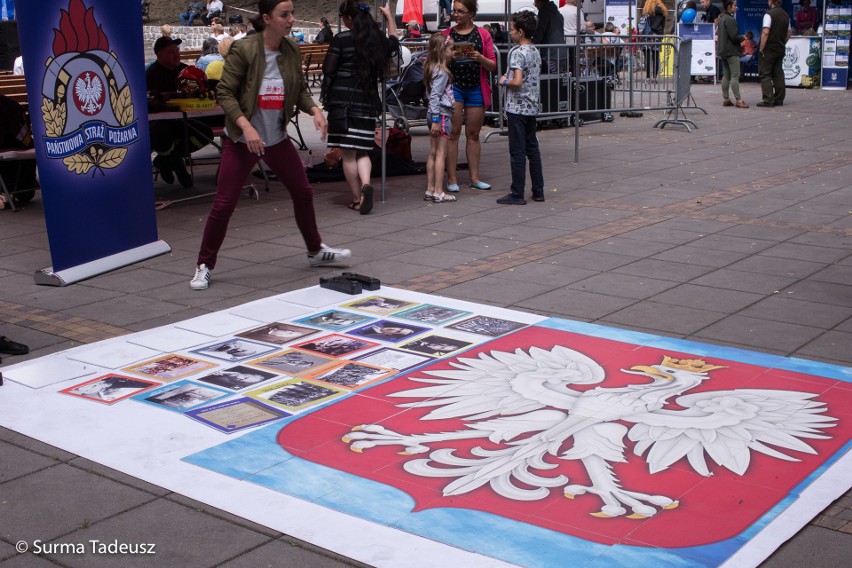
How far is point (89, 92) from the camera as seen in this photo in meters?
7.57

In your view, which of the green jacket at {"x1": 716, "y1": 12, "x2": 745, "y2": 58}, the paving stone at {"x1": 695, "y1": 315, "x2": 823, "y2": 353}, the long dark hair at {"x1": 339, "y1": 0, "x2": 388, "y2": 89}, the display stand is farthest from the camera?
the display stand

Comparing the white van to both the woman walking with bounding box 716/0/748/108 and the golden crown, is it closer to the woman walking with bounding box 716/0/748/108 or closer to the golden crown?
the woman walking with bounding box 716/0/748/108

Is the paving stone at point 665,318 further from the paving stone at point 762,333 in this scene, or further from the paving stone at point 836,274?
the paving stone at point 836,274

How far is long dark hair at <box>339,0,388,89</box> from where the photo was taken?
30.6ft

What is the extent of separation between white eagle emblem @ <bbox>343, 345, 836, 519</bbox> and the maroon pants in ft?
7.78

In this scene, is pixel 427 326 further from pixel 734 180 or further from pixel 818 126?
pixel 818 126

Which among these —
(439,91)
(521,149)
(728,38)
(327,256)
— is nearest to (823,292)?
(327,256)

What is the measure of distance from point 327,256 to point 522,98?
→ 289cm

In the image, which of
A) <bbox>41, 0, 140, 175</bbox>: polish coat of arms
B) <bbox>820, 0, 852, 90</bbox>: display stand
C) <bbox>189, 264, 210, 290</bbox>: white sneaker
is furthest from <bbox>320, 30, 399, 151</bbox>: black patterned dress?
<bbox>820, 0, 852, 90</bbox>: display stand

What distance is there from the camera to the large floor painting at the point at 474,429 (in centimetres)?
380

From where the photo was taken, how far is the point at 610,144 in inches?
568

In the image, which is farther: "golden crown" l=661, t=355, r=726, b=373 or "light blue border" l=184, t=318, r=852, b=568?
"golden crown" l=661, t=355, r=726, b=373

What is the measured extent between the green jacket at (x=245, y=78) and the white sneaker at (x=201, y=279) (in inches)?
35.9

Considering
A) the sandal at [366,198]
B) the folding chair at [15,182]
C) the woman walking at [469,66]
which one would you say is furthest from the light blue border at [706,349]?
→ the folding chair at [15,182]
